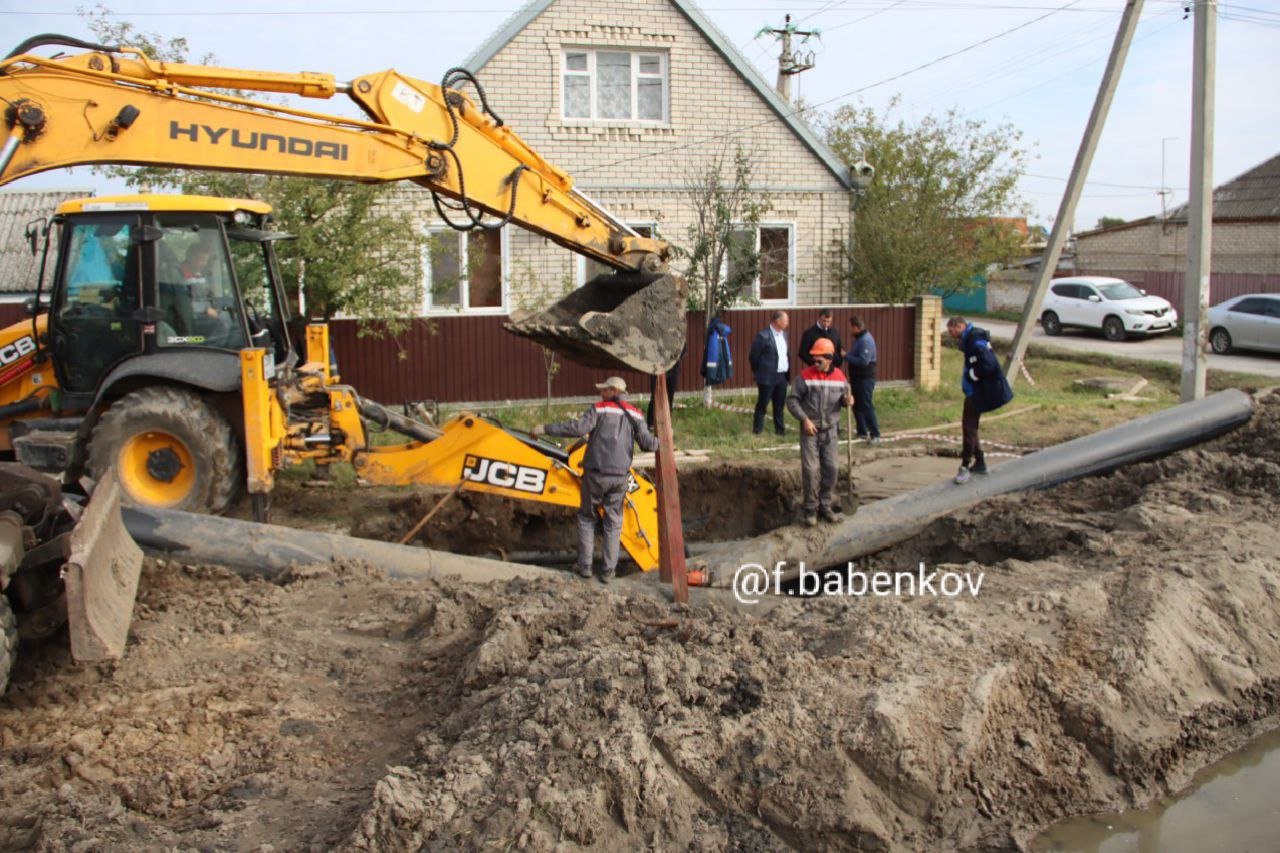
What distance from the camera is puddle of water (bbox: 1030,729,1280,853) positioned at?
4.75 m

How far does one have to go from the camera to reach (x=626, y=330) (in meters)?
6.70

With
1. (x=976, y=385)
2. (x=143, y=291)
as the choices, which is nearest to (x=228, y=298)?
(x=143, y=291)

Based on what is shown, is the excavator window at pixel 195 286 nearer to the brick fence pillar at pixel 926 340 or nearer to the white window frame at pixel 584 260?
the white window frame at pixel 584 260

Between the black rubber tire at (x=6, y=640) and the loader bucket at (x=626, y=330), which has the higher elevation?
the loader bucket at (x=626, y=330)

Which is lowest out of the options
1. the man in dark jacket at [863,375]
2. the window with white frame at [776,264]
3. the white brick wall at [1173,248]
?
the man in dark jacket at [863,375]

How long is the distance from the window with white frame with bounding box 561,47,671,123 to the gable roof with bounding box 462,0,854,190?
81cm

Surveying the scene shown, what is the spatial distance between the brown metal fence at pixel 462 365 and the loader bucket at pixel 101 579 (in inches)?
354

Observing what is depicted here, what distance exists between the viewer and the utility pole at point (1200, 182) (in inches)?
502

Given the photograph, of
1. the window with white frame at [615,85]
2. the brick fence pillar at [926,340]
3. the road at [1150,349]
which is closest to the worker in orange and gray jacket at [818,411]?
the brick fence pillar at [926,340]

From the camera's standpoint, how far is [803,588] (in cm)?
872

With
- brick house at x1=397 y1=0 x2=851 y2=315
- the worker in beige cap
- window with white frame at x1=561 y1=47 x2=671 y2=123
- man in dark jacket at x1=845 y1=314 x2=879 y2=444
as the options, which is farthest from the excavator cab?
window with white frame at x1=561 y1=47 x2=671 y2=123

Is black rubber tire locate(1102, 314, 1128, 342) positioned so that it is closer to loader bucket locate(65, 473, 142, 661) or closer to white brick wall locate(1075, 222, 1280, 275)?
white brick wall locate(1075, 222, 1280, 275)

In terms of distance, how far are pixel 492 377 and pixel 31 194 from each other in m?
14.7

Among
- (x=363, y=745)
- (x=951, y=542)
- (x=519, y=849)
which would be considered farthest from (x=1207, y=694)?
(x=363, y=745)
